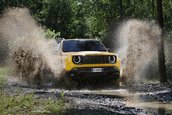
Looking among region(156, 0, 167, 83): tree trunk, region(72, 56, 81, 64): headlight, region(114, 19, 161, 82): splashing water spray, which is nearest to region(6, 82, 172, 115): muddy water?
region(72, 56, 81, 64): headlight

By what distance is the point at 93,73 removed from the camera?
1731 centimetres

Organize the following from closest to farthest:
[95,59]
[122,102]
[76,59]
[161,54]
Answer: [122,102]
[76,59]
[95,59]
[161,54]

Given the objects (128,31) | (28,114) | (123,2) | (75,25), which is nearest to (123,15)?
(123,2)

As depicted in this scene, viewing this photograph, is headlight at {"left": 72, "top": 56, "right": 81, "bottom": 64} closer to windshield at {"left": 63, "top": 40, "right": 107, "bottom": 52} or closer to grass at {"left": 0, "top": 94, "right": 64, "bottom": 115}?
windshield at {"left": 63, "top": 40, "right": 107, "bottom": 52}

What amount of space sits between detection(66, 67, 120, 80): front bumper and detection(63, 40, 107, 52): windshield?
1.41 metres

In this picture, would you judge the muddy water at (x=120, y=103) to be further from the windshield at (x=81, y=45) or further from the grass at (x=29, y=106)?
the windshield at (x=81, y=45)

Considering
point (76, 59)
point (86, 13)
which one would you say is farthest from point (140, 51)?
point (86, 13)

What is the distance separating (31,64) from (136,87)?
4.54m

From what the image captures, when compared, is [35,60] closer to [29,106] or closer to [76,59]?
[76,59]

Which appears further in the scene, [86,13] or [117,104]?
[86,13]

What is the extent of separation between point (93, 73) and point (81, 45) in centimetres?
189

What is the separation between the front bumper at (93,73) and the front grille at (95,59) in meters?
0.24

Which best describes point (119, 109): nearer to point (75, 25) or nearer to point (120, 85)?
point (120, 85)

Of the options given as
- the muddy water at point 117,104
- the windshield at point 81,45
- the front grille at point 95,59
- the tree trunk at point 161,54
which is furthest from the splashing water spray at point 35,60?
the tree trunk at point 161,54
